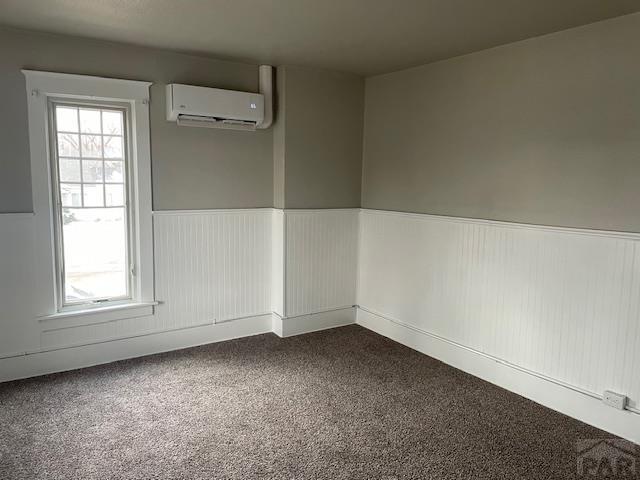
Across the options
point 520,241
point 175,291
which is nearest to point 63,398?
point 175,291

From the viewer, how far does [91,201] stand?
3613 mm

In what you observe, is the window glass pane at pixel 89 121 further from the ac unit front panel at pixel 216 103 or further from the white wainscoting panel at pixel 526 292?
the white wainscoting panel at pixel 526 292

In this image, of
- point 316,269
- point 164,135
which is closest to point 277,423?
point 316,269

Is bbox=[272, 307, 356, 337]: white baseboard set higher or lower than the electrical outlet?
lower

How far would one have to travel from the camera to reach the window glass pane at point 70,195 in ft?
11.5

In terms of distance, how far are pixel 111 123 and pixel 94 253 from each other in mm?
1023

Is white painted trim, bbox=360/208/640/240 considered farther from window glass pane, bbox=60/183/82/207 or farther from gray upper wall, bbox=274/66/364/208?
window glass pane, bbox=60/183/82/207

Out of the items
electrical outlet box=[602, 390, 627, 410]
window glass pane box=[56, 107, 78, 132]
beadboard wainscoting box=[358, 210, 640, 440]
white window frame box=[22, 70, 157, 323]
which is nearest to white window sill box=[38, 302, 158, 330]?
white window frame box=[22, 70, 157, 323]

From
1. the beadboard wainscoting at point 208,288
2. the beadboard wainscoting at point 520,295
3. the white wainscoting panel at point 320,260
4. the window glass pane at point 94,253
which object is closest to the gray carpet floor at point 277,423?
the beadboard wainscoting at point 208,288

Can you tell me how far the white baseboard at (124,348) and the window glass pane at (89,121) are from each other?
5.42 feet

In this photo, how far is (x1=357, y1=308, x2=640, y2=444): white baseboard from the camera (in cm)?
278

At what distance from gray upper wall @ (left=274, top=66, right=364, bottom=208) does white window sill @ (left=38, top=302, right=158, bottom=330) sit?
1499 mm

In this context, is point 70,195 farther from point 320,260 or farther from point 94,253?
point 320,260

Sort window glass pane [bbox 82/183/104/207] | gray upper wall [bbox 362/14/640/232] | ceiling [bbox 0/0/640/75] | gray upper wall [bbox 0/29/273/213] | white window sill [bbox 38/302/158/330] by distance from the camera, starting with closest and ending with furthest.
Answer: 1. ceiling [bbox 0/0/640/75]
2. gray upper wall [bbox 362/14/640/232]
3. gray upper wall [bbox 0/29/273/213]
4. white window sill [bbox 38/302/158/330]
5. window glass pane [bbox 82/183/104/207]
